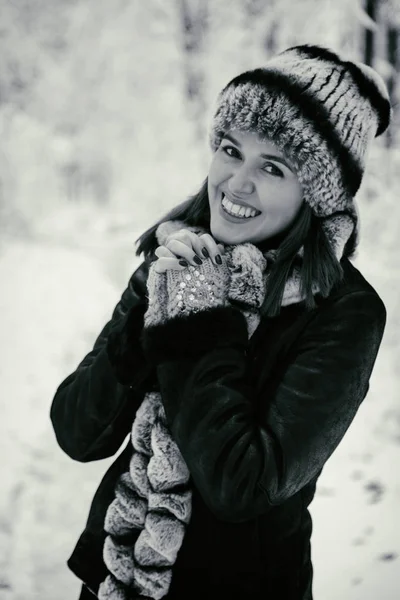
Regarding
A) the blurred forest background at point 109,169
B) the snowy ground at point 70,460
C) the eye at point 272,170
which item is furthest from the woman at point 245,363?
the blurred forest background at point 109,169

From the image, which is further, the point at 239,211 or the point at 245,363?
the point at 239,211

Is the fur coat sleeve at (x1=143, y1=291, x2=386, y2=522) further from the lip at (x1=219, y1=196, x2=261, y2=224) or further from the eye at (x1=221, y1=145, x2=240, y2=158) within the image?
the eye at (x1=221, y1=145, x2=240, y2=158)

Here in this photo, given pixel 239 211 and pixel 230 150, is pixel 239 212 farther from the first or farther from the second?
pixel 230 150

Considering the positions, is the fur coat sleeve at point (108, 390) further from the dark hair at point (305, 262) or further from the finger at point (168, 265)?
the dark hair at point (305, 262)

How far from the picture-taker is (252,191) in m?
1.20

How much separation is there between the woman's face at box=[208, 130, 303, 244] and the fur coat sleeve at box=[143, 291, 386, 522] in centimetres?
24

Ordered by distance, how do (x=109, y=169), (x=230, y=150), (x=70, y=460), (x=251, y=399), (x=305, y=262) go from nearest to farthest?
1. (x=251, y=399)
2. (x=305, y=262)
3. (x=230, y=150)
4. (x=70, y=460)
5. (x=109, y=169)

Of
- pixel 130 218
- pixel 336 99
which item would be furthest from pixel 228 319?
pixel 130 218

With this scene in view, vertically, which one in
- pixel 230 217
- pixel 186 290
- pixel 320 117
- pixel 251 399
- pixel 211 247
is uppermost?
pixel 320 117

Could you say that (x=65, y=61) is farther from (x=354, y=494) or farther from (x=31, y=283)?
(x=354, y=494)

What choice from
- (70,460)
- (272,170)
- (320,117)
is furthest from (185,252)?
(70,460)

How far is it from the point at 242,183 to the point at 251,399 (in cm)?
47

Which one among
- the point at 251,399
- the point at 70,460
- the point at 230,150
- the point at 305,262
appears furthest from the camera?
the point at 70,460

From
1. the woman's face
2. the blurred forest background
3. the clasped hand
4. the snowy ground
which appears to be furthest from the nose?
the blurred forest background
